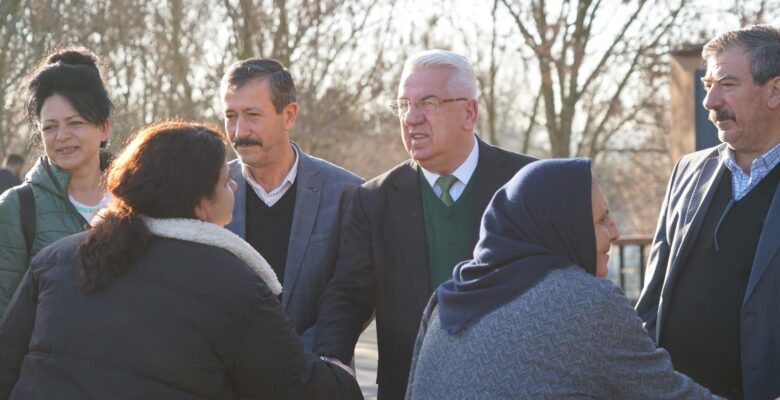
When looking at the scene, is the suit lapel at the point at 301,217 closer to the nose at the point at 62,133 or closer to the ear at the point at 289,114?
the ear at the point at 289,114

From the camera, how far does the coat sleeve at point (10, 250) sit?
13.8ft

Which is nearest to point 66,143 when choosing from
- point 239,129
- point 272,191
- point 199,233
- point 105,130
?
point 105,130

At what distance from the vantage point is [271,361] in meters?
3.34

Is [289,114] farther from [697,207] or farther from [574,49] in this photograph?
[574,49]

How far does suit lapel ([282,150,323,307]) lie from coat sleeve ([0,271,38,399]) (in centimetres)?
154

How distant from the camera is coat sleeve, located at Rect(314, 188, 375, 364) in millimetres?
4371

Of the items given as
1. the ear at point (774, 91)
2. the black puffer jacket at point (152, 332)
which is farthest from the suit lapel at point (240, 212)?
the ear at point (774, 91)

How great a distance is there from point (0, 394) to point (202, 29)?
51.0 ft

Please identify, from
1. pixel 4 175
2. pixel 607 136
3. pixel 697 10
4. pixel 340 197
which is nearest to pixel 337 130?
pixel 607 136

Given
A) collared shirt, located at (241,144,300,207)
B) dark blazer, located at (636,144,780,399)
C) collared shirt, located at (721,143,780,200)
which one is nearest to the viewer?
dark blazer, located at (636,144,780,399)

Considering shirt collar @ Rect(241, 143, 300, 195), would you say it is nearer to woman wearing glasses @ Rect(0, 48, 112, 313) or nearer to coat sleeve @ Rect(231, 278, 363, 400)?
woman wearing glasses @ Rect(0, 48, 112, 313)

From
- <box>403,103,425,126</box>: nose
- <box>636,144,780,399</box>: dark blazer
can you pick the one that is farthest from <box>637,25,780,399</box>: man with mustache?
<box>403,103,425,126</box>: nose

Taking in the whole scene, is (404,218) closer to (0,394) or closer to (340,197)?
(340,197)

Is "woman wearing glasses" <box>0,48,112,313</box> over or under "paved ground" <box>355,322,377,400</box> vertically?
over
